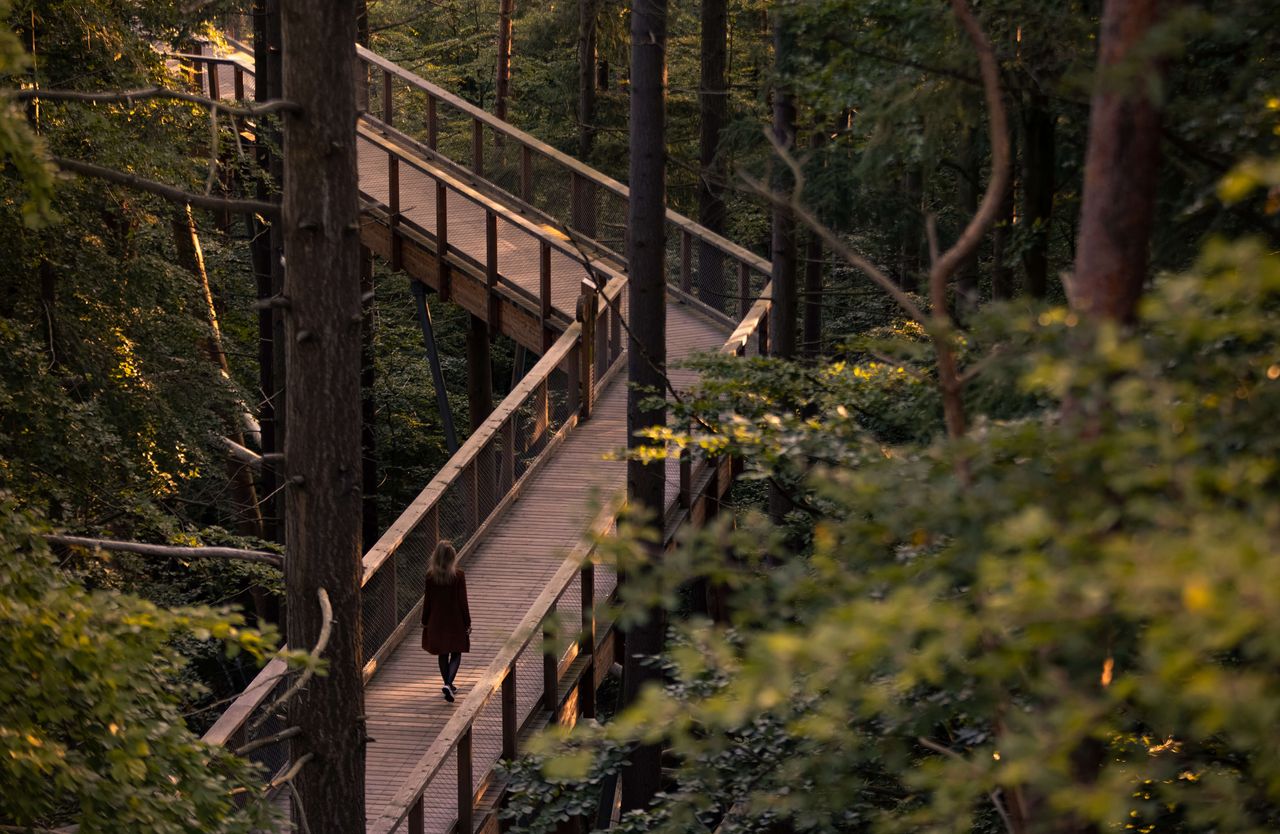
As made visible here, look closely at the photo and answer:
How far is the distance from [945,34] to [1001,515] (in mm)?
4184

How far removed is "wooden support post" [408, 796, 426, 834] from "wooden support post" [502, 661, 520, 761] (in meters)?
0.99

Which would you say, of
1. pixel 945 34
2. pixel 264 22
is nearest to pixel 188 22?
pixel 264 22

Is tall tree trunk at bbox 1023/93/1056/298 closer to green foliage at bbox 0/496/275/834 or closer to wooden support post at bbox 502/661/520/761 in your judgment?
wooden support post at bbox 502/661/520/761

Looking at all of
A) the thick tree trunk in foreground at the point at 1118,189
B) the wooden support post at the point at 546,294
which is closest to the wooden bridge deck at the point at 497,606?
Result: the wooden support post at the point at 546,294

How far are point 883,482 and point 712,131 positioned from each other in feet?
51.9

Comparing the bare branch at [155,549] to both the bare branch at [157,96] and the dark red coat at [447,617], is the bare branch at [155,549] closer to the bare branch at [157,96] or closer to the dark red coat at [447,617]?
the bare branch at [157,96]

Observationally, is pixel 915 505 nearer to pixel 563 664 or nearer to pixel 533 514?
pixel 563 664

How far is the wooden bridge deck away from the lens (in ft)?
27.8

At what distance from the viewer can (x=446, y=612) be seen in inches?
357

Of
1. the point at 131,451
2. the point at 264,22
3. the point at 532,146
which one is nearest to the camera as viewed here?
the point at 131,451

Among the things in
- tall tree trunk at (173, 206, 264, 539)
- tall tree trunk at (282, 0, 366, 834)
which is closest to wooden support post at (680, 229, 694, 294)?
tall tree trunk at (173, 206, 264, 539)

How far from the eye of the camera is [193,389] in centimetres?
1173

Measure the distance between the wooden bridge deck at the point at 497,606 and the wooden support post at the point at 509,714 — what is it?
12 cm

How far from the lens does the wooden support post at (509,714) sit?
8406 millimetres
